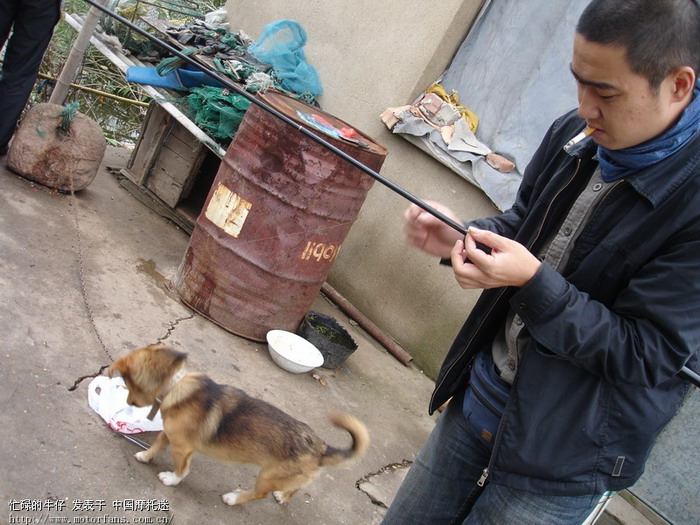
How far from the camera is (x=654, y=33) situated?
53.6 inches

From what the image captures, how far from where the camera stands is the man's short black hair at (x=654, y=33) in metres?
1.36

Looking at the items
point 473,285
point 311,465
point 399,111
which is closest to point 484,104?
point 399,111

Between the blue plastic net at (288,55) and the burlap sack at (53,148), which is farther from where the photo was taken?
the blue plastic net at (288,55)

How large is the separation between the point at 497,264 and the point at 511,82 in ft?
13.3

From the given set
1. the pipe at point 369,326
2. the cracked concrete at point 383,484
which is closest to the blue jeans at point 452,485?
the cracked concrete at point 383,484

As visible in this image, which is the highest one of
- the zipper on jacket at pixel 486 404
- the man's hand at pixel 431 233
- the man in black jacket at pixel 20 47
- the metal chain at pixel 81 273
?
the man's hand at pixel 431 233

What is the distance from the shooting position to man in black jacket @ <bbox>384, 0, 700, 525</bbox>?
1.41 meters

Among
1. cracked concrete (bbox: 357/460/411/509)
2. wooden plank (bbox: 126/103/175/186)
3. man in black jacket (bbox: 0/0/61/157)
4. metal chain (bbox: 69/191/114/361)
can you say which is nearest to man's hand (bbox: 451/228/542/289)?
cracked concrete (bbox: 357/460/411/509)

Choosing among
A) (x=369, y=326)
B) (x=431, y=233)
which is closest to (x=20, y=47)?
(x=369, y=326)

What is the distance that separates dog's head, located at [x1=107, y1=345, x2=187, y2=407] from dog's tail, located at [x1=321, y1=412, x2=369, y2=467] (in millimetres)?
727

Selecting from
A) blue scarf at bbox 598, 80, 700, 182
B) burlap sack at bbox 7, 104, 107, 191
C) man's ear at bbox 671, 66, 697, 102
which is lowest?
burlap sack at bbox 7, 104, 107, 191

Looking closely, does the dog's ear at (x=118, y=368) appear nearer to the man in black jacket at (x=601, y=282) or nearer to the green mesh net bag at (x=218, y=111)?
the man in black jacket at (x=601, y=282)

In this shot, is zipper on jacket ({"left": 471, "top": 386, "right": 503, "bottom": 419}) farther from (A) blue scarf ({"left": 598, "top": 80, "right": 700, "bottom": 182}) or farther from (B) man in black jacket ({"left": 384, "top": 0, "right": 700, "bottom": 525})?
(A) blue scarf ({"left": 598, "top": 80, "right": 700, "bottom": 182})

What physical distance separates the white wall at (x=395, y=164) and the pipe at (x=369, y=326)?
120mm
